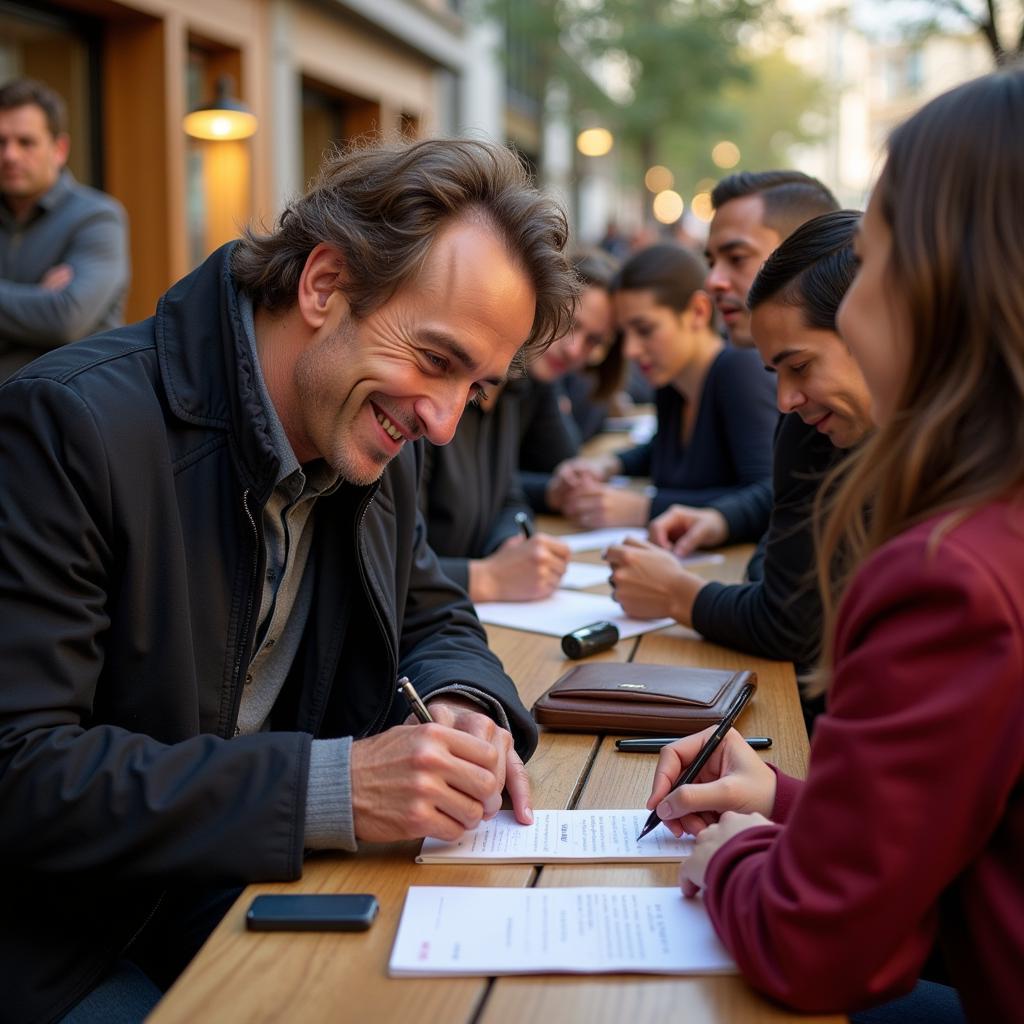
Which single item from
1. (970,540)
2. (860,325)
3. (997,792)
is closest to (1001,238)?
(860,325)

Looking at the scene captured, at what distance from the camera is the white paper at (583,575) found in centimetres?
327

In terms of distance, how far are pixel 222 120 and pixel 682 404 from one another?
3.13 m

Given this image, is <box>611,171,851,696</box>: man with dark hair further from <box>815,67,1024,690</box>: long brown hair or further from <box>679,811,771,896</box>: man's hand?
<box>815,67,1024,690</box>: long brown hair

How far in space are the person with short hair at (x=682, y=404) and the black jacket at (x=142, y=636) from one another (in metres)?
2.24

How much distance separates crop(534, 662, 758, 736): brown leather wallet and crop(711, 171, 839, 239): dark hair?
88.8 inches

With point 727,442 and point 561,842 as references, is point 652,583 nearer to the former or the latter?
point 561,842

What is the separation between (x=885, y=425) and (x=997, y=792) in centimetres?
36

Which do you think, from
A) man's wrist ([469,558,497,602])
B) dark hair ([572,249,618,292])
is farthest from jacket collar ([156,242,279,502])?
dark hair ([572,249,618,292])

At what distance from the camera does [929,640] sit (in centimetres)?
103

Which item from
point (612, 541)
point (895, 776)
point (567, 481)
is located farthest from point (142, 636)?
point (567, 481)

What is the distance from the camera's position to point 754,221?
4047 mm

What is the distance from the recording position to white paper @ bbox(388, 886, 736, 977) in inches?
A: 49.4

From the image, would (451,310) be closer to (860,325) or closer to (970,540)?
(860,325)

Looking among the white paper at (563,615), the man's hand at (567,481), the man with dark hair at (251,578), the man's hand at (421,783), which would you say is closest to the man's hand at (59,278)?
the man's hand at (567,481)
